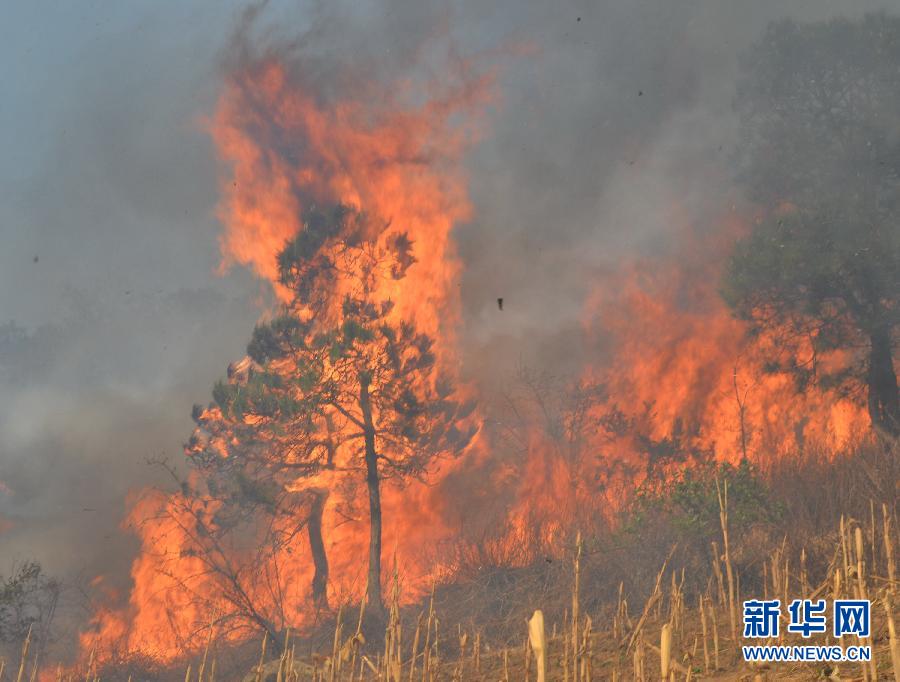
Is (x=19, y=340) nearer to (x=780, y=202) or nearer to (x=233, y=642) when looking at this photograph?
(x=233, y=642)

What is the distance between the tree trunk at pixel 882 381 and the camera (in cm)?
2288

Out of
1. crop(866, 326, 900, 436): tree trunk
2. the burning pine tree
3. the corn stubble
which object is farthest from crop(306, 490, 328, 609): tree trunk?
crop(866, 326, 900, 436): tree trunk

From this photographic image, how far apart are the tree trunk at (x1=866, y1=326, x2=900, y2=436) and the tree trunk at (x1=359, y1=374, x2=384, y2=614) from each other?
1601cm

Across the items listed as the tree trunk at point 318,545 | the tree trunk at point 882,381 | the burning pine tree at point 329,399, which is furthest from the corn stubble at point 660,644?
the tree trunk at point 318,545

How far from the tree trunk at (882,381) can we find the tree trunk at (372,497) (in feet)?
52.5

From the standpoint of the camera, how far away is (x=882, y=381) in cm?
2295

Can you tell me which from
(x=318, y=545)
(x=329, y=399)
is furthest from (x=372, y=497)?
(x=318, y=545)

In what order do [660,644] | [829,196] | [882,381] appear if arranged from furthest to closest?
[829,196] → [882,381] → [660,644]

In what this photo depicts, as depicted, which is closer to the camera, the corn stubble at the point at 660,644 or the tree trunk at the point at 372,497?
the corn stubble at the point at 660,644

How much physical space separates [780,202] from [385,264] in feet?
50.7

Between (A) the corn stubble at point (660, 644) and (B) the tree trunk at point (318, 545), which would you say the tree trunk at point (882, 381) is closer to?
(A) the corn stubble at point (660, 644)

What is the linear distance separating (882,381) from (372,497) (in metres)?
16.8

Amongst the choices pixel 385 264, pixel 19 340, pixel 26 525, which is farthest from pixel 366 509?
pixel 19 340

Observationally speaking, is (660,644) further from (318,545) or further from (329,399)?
(318,545)
